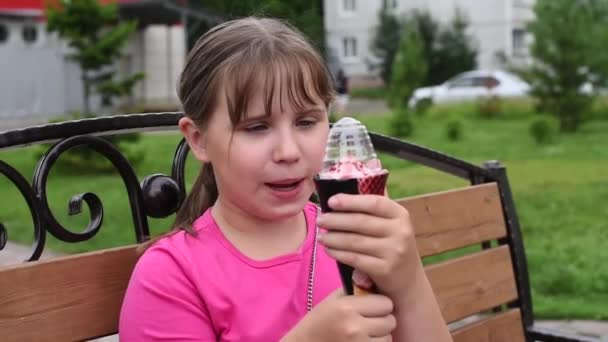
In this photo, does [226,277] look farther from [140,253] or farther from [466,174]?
[466,174]

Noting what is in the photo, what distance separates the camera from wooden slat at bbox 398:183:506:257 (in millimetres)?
2082

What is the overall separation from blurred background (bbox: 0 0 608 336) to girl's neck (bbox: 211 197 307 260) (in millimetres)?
318

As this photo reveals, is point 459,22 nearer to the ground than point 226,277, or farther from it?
farther from it

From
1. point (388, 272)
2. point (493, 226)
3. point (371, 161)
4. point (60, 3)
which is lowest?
point (493, 226)

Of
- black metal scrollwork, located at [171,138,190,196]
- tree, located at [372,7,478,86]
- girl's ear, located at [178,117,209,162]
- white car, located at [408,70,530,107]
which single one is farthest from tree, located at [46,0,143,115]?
tree, located at [372,7,478,86]

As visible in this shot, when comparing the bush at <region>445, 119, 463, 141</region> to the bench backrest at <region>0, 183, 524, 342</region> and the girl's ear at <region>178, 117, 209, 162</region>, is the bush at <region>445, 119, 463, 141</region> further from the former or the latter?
the girl's ear at <region>178, 117, 209, 162</region>

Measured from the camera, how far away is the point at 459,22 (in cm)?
3334

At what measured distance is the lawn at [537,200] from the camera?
469 centimetres

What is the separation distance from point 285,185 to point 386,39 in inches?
1305

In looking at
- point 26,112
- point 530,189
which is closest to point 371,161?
point 530,189

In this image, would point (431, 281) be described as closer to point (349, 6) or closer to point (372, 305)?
point (372, 305)

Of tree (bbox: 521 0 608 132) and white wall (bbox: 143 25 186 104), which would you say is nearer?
tree (bbox: 521 0 608 132)

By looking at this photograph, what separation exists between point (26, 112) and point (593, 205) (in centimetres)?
1974

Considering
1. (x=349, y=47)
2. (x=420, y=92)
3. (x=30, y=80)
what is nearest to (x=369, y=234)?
(x=30, y=80)
